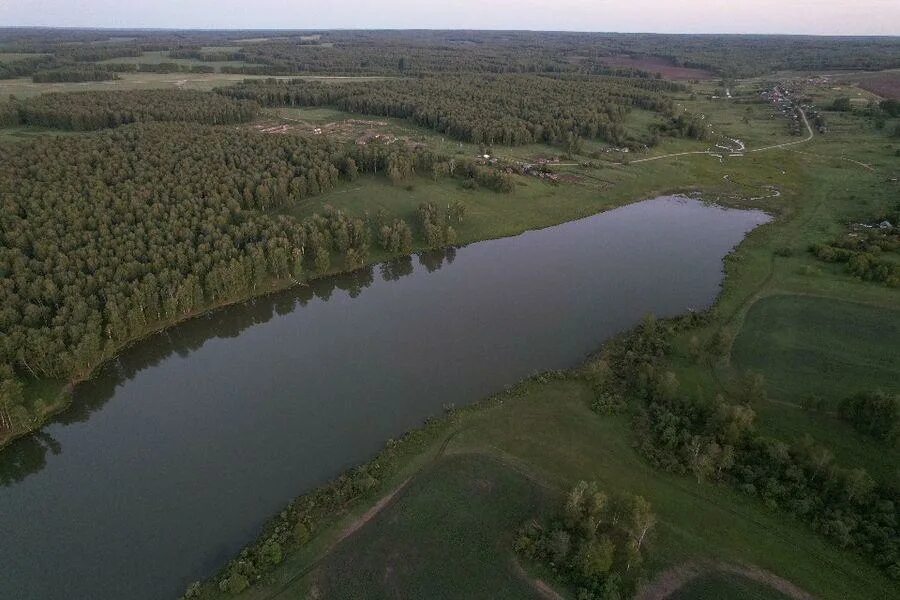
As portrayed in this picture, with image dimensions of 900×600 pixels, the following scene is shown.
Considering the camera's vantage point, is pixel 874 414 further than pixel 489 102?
No

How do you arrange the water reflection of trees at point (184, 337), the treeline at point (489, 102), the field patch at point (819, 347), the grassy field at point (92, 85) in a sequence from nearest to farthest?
the water reflection of trees at point (184, 337), the field patch at point (819, 347), the treeline at point (489, 102), the grassy field at point (92, 85)

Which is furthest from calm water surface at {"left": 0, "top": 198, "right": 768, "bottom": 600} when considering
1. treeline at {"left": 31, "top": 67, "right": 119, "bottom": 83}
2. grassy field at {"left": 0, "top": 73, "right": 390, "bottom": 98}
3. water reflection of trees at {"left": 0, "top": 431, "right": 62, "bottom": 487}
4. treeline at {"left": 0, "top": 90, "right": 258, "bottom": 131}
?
treeline at {"left": 31, "top": 67, "right": 119, "bottom": 83}

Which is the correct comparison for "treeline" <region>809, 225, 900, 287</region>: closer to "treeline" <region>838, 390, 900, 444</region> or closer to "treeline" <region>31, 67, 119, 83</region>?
"treeline" <region>838, 390, 900, 444</region>

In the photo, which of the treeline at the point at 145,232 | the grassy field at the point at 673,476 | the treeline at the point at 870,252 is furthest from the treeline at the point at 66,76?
the treeline at the point at 870,252

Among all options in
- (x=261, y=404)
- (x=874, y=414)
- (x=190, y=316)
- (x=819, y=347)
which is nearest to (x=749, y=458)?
(x=874, y=414)

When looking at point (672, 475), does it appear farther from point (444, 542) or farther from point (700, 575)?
point (444, 542)

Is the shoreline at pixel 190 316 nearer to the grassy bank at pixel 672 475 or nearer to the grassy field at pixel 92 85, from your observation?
the grassy bank at pixel 672 475
